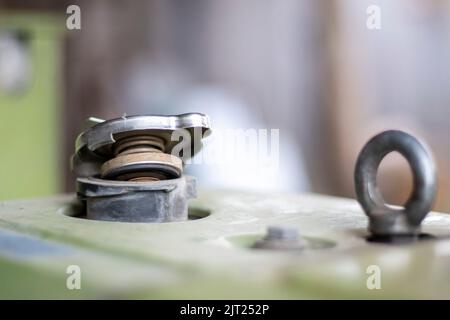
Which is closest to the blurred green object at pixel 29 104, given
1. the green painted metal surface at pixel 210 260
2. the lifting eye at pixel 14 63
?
the lifting eye at pixel 14 63

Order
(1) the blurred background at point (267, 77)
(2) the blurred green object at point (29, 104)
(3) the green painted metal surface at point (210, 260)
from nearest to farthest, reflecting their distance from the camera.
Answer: (3) the green painted metal surface at point (210, 260) < (2) the blurred green object at point (29, 104) < (1) the blurred background at point (267, 77)

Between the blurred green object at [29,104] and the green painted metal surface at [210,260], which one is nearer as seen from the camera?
the green painted metal surface at [210,260]

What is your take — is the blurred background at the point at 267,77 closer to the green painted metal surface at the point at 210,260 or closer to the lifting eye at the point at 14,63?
the lifting eye at the point at 14,63

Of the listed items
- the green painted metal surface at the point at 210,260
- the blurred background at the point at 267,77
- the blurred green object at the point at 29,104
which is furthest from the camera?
the blurred background at the point at 267,77

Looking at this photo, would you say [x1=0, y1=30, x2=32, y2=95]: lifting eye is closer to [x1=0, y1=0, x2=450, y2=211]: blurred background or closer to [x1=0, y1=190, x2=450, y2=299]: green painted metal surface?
[x1=0, y1=0, x2=450, y2=211]: blurred background

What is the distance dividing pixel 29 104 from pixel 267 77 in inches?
35.3

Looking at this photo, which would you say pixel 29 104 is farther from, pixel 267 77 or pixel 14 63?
pixel 267 77

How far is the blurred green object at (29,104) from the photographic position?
2414 millimetres

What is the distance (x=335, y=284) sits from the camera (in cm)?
56

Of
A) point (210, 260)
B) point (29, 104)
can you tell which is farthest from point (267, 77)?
point (210, 260)

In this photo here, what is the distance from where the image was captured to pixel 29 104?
248 centimetres

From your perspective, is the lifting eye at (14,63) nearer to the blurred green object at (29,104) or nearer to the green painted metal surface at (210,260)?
the blurred green object at (29,104)

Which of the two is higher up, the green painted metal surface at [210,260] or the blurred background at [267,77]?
the blurred background at [267,77]
